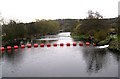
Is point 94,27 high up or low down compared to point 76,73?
up

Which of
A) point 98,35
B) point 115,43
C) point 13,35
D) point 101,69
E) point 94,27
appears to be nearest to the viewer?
point 101,69

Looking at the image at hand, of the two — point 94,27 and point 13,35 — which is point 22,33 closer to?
point 13,35

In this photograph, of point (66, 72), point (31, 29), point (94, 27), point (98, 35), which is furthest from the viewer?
point (31, 29)

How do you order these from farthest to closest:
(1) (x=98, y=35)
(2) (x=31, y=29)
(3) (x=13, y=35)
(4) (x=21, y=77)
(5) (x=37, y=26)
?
(5) (x=37, y=26)
(2) (x=31, y=29)
(3) (x=13, y=35)
(1) (x=98, y=35)
(4) (x=21, y=77)

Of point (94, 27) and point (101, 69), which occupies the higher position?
point (94, 27)

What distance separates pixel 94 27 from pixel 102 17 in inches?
112

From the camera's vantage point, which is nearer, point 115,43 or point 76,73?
point 76,73

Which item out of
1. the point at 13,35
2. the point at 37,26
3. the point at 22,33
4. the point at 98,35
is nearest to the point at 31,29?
the point at 37,26

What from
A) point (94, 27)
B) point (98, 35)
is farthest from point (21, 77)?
point (94, 27)

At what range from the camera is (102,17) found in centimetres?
4247

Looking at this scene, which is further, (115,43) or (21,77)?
(115,43)

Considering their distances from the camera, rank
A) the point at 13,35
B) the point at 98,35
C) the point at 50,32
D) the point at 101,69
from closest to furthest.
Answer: the point at 101,69 < the point at 98,35 < the point at 13,35 < the point at 50,32

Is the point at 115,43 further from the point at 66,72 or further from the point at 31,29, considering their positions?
the point at 31,29

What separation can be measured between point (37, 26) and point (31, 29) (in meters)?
4.82
